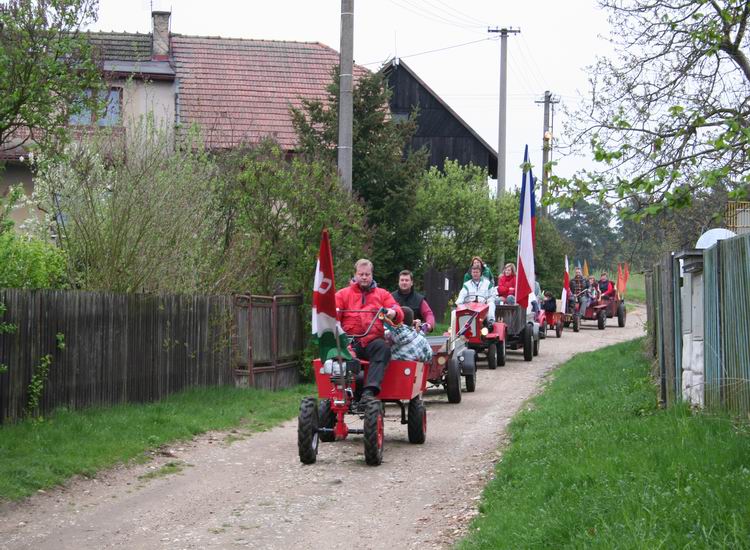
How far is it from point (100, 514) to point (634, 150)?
8435 mm

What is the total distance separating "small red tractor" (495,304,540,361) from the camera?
24031 mm

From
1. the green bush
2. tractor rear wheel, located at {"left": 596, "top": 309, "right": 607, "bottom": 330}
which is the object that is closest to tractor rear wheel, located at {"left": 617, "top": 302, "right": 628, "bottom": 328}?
tractor rear wheel, located at {"left": 596, "top": 309, "right": 607, "bottom": 330}

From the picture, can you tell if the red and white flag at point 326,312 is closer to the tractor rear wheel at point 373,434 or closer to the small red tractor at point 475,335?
the tractor rear wheel at point 373,434

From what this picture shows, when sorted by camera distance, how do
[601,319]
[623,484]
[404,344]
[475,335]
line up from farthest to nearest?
1. [601,319]
2. [475,335]
3. [404,344]
4. [623,484]

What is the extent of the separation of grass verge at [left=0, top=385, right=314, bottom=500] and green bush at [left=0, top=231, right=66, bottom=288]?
74.0 inches

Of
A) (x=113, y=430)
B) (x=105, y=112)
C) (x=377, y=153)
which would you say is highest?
(x=377, y=153)

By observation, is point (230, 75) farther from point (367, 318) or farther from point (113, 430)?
point (367, 318)

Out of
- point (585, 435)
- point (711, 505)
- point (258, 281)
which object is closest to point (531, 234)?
point (258, 281)

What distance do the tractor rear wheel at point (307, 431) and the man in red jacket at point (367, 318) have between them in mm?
818

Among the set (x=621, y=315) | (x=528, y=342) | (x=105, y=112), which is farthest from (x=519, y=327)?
(x=621, y=315)

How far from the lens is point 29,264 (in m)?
14.3

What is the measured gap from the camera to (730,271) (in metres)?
10.2

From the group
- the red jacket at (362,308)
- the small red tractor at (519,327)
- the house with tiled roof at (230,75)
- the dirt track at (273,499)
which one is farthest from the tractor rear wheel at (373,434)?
the house with tiled roof at (230,75)

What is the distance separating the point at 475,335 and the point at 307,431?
1104cm
